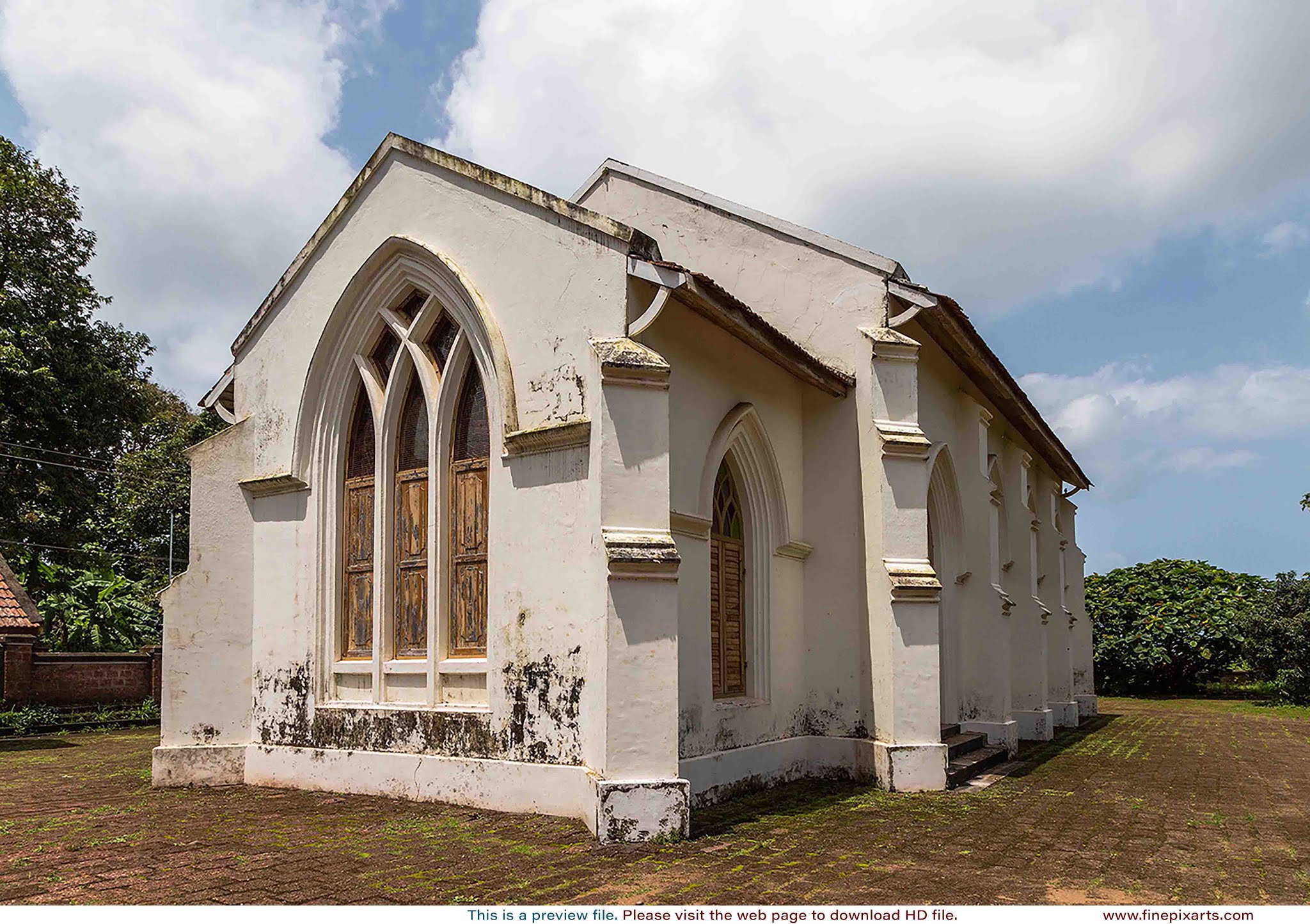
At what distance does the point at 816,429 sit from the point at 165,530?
3197 cm

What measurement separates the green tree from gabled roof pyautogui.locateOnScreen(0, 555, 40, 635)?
5.34 metres

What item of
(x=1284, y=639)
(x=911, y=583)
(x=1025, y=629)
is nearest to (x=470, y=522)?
(x=911, y=583)

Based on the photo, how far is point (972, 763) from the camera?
12742mm

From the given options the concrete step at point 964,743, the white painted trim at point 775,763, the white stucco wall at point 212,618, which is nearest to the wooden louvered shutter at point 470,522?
the white painted trim at point 775,763

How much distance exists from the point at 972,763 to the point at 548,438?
6785 mm

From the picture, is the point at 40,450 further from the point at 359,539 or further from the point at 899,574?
the point at 899,574

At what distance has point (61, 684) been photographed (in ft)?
69.1

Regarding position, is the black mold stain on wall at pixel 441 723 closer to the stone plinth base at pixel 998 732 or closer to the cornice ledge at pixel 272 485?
the cornice ledge at pixel 272 485

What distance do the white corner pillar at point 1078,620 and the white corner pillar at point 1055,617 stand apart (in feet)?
6.40

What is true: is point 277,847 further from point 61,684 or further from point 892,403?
point 61,684

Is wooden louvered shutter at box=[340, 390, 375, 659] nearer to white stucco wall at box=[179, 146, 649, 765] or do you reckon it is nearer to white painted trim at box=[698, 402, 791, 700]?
white stucco wall at box=[179, 146, 649, 765]

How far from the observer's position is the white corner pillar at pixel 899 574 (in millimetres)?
11578

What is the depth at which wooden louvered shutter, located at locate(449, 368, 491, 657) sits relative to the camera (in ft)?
34.2
